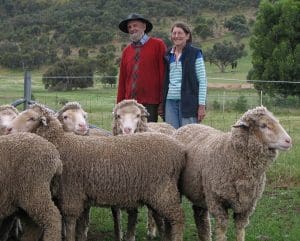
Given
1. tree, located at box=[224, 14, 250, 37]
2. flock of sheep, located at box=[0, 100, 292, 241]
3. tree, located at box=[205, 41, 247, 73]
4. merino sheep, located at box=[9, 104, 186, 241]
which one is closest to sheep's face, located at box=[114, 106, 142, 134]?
flock of sheep, located at box=[0, 100, 292, 241]

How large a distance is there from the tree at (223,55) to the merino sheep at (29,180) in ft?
141

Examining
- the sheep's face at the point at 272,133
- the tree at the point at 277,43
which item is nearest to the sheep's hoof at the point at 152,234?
the sheep's face at the point at 272,133

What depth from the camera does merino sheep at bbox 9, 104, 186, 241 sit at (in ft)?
17.6

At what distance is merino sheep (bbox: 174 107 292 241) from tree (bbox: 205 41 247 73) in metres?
42.2

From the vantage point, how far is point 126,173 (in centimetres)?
536

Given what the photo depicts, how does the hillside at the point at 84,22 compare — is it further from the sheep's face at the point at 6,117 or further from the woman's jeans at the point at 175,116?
the sheep's face at the point at 6,117

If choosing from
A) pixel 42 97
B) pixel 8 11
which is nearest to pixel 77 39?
pixel 8 11

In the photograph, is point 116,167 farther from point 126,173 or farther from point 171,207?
point 171,207

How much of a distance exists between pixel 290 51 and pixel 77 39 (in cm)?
2894

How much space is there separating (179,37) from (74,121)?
5.26 ft

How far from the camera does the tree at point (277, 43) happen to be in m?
30.6

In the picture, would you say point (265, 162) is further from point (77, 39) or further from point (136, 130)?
point (77, 39)

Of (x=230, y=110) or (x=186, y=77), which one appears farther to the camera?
(x=230, y=110)

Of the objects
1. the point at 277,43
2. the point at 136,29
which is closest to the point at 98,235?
the point at 136,29
